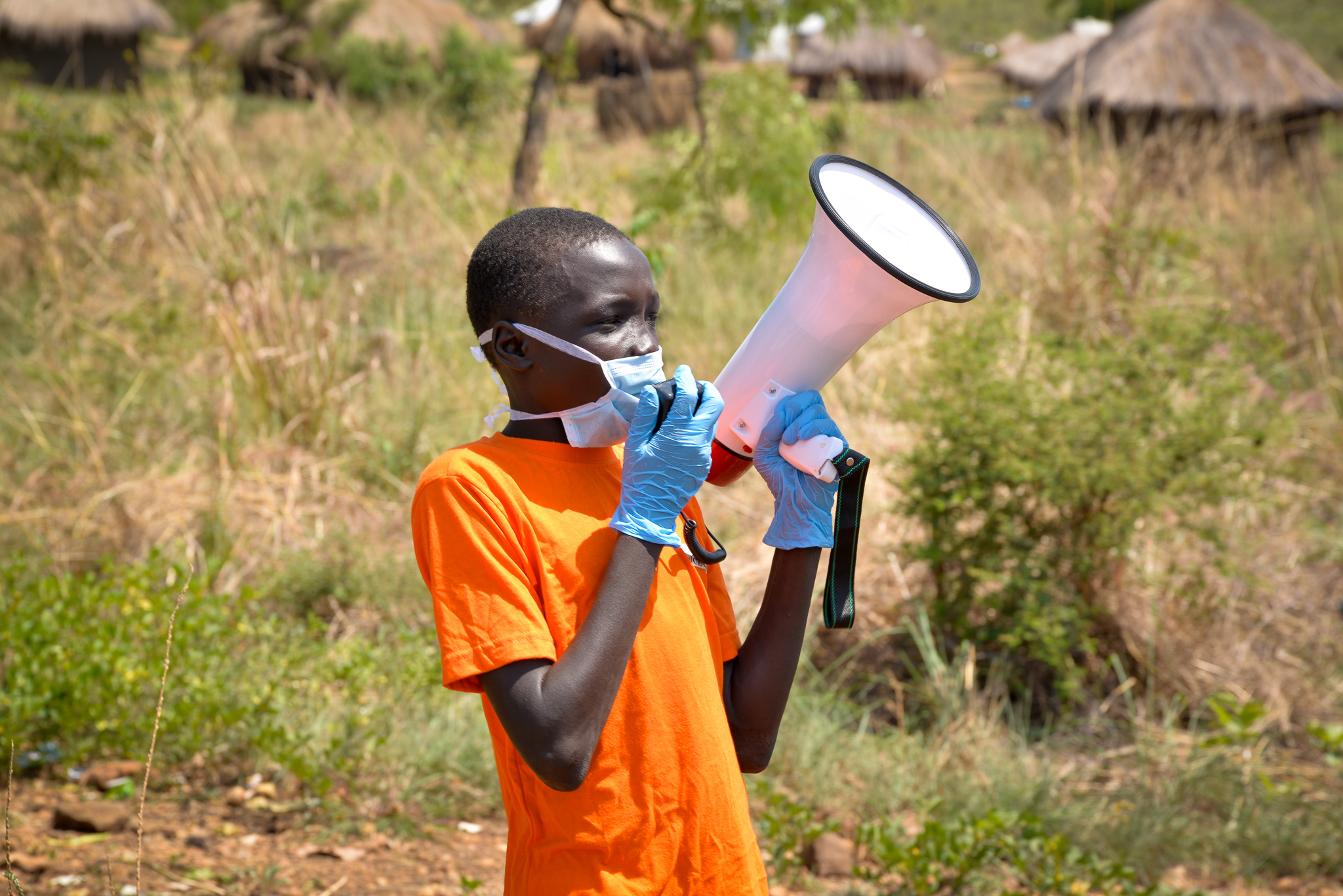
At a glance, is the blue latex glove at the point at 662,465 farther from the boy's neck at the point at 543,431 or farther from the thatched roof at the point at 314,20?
the thatched roof at the point at 314,20

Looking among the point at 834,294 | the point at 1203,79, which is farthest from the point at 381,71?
the point at 834,294

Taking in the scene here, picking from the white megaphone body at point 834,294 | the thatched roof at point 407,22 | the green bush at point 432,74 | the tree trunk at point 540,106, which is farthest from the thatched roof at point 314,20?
the white megaphone body at point 834,294

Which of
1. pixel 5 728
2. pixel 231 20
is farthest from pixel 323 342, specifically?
pixel 231 20

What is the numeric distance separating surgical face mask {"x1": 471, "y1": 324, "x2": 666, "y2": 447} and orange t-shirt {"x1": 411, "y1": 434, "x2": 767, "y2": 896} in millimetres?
36

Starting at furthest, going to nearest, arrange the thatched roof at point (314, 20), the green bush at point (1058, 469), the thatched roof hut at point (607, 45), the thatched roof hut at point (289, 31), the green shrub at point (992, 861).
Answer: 1. the thatched roof hut at point (607, 45)
2. the thatched roof at point (314, 20)
3. the thatched roof hut at point (289, 31)
4. the green bush at point (1058, 469)
5. the green shrub at point (992, 861)

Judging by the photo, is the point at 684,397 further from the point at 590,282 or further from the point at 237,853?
the point at 237,853

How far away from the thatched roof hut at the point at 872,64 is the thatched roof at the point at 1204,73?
13.4m

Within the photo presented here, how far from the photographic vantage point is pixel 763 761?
4.90ft

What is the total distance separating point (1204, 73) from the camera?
1035 centimetres

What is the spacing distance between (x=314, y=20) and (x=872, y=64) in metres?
Answer: 13.0

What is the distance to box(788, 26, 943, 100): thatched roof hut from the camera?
24141 mm

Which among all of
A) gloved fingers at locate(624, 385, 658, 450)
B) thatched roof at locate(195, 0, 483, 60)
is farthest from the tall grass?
thatched roof at locate(195, 0, 483, 60)

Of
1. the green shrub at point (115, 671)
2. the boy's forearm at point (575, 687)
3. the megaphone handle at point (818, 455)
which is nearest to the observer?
the boy's forearm at point (575, 687)

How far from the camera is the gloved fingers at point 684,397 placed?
4.22 ft
